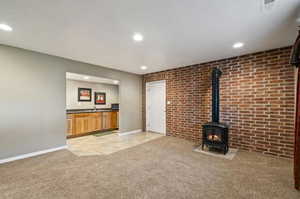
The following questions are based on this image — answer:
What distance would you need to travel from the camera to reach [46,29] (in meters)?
2.11

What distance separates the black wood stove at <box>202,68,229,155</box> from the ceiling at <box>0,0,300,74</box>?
0.82m

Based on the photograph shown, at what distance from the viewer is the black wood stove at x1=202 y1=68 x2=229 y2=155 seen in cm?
301

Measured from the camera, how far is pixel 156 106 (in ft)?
17.2

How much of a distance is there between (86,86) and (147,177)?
5.02 metres

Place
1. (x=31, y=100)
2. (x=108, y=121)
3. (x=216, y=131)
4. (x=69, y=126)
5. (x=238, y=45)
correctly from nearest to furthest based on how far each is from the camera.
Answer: (x=238, y=45), (x=31, y=100), (x=216, y=131), (x=69, y=126), (x=108, y=121)

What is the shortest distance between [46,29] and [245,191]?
3.81 metres

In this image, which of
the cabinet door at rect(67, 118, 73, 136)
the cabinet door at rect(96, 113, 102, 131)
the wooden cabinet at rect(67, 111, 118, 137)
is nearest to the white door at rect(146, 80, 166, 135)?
the wooden cabinet at rect(67, 111, 118, 137)

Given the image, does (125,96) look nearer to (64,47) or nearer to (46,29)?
(64,47)

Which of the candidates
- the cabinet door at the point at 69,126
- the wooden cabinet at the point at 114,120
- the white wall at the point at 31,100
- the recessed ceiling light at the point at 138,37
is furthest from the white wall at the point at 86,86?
the recessed ceiling light at the point at 138,37

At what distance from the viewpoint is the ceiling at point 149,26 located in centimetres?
160

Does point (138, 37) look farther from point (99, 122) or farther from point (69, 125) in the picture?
point (99, 122)

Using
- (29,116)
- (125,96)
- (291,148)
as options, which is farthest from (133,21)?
(291,148)

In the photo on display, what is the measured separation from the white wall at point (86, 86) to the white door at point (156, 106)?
2269mm

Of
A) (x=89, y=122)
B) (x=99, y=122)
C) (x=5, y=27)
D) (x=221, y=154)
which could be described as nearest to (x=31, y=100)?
(x=5, y=27)
